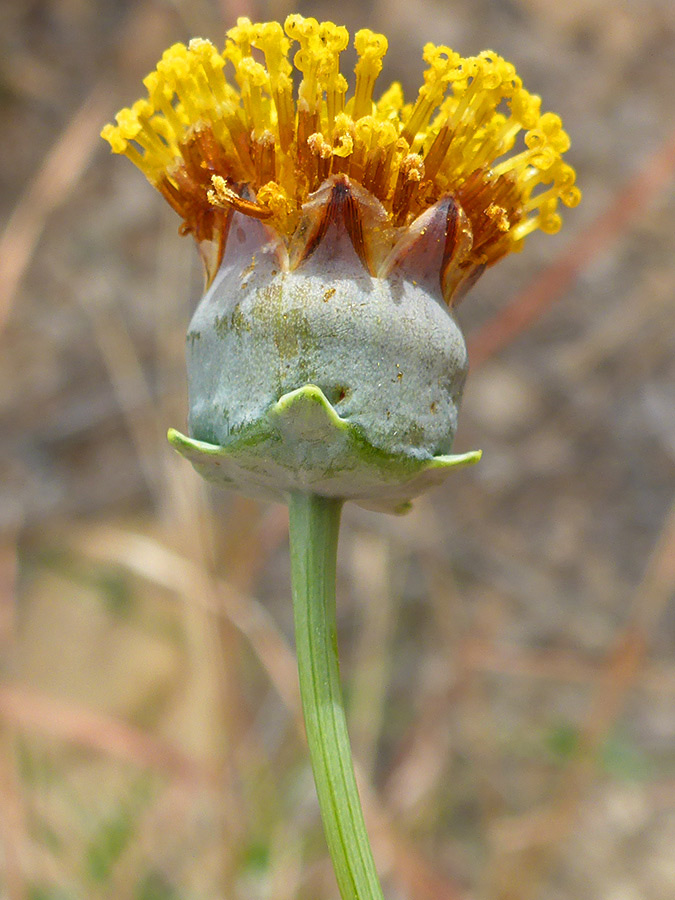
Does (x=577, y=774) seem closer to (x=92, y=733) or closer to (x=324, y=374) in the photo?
(x=92, y=733)

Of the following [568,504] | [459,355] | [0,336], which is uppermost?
[459,355]

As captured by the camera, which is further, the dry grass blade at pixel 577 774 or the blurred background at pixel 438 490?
the blurred background at pixel 438 490

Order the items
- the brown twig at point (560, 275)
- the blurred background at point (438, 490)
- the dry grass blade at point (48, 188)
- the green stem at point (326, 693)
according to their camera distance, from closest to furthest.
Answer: the green stem at point (326, 693) < the brown twig at point (560, 275) < the dry grass blade at point (48, 188) < the blurred background at point (438, 490)

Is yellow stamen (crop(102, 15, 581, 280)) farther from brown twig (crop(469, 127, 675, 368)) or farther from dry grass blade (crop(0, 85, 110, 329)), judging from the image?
dry grass blade (crop(0, 85, 110, 329))

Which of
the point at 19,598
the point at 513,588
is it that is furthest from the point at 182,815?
the point at 513,588

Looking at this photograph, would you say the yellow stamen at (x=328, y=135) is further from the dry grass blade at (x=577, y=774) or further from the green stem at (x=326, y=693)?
the dry grass blade at (x=577, y=774)

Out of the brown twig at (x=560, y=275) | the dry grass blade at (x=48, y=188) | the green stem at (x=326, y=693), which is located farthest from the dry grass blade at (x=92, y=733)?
the green stem at (x=326, y=693)

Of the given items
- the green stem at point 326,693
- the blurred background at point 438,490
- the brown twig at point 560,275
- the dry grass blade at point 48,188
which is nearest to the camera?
the green stem at point 326,693

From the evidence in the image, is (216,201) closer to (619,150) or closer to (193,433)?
(193,433)
